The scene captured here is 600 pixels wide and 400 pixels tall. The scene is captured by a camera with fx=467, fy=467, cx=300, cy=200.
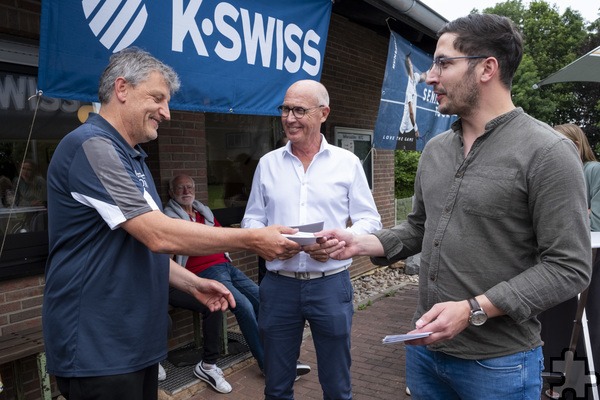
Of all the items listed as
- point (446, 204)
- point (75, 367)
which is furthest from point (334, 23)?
point (75, 367)

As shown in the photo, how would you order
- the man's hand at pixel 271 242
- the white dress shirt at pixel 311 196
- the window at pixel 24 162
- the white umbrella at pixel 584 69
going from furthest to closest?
1. the white umbrella at pixel 584 69
2. the window at pixel 24 162
3. the white dress shirt at pixel 311 196
4. the man's hand at pixel 271 242

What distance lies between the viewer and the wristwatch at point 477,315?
1485mm

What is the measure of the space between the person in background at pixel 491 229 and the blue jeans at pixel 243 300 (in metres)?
2.33

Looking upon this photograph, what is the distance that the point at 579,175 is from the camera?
1464mm

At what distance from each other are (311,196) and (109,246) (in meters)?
1.34

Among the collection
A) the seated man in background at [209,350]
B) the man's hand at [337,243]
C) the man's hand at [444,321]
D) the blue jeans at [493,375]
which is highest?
the man's hand at [337,243]

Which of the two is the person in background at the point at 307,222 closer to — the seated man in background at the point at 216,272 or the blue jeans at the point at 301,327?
the blue jeans at the point at 301,327

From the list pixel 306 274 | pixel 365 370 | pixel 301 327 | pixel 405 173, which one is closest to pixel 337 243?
pixel 306 274

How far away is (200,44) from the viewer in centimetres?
301

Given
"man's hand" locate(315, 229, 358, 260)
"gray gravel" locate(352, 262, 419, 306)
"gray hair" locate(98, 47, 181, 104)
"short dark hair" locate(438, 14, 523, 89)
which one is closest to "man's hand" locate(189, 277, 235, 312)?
"man's hand" locate(315, 229, 358, 260)

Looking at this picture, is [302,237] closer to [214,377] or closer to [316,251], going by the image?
[316,251]

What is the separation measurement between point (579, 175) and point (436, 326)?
65 cm

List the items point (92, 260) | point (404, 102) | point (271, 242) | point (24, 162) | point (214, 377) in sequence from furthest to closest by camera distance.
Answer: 1. point (404, 102)
2. point (214, 377)
3. point (24, 162)
4. point (271, 242)
5. point (92, 260)

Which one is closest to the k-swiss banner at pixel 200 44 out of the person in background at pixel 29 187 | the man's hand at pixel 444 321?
the person in background at pixel 29 187
